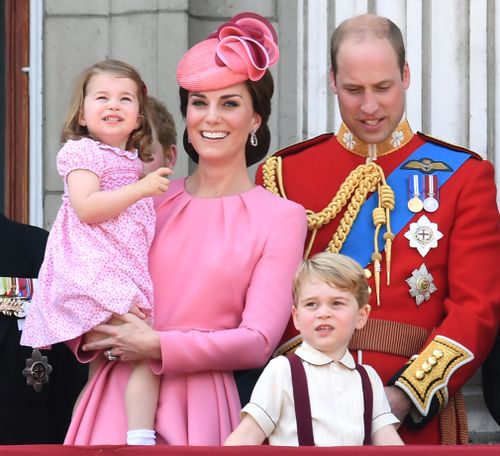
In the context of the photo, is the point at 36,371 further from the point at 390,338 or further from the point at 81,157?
the point at 390,338

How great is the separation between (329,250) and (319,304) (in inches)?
23.7

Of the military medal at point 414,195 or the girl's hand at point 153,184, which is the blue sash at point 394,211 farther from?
the girl's hand at point 153,184

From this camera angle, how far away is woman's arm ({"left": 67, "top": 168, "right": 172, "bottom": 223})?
4.73m

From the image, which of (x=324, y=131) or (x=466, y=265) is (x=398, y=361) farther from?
(x=324, y=131)

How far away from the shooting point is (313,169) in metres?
5.30

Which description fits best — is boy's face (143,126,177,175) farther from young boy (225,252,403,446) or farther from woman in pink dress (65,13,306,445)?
young boy (225,252,403,446)

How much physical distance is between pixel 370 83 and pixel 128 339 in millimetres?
1006

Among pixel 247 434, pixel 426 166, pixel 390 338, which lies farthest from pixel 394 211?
pixel 247 434

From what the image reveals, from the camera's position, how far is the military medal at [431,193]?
5094 millimetres

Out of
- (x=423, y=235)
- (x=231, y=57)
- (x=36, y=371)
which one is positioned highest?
(x=231, y=57)

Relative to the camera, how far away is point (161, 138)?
18.3ft

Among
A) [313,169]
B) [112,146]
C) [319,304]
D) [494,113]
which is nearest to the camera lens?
[319,304]

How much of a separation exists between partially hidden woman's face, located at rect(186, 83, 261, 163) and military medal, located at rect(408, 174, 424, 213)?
51 centimetres

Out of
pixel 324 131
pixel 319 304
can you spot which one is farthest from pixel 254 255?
pixel 324 131
